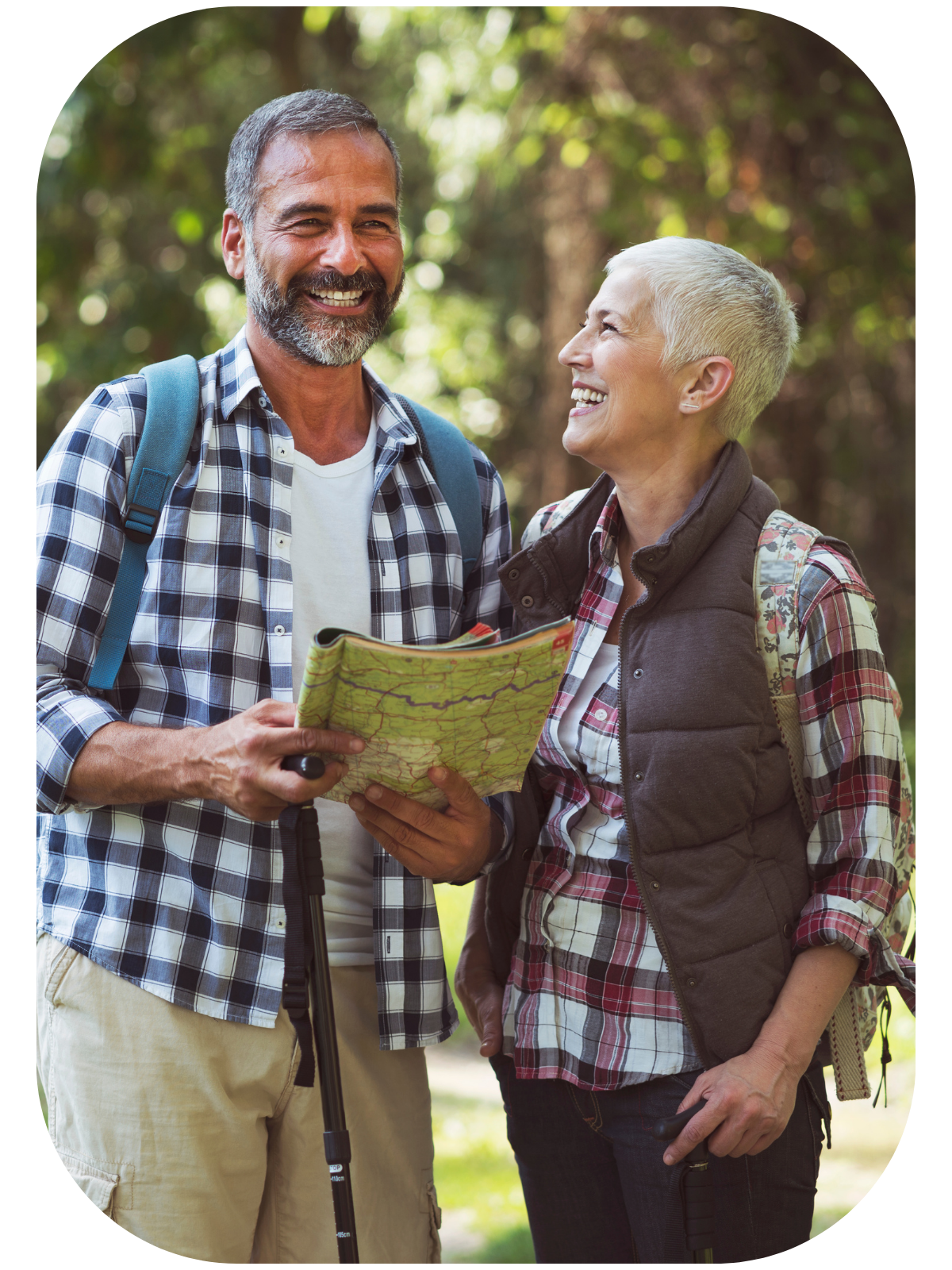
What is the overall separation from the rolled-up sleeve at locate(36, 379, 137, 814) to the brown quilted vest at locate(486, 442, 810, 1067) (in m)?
0.94

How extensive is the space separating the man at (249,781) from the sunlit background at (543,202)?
2.56m

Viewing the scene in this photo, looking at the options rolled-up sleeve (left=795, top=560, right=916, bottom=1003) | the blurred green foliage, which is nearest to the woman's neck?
rolled-up sleeve (left=795, top=560, right=916, bottom=1003)

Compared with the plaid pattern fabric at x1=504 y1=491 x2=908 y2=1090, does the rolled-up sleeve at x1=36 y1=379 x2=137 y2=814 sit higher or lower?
higher

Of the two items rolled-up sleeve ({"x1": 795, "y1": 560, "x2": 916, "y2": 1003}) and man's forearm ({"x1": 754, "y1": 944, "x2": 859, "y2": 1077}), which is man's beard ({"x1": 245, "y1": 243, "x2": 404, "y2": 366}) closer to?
rolled-up sleeve ({"x1": 795, "y1": 560, "x2": 916, "y2": 1003})

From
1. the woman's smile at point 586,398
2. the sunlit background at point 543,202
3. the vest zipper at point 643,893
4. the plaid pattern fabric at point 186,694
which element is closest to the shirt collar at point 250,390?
the plaid pattern fabric at point 186,694

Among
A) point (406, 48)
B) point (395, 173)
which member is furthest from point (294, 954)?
point (406, 48)

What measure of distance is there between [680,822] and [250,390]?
116cm

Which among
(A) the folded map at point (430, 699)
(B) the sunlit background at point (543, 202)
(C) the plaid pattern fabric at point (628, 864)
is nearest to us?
(A) the folded map at point (430, 699)

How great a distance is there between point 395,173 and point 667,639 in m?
1.14

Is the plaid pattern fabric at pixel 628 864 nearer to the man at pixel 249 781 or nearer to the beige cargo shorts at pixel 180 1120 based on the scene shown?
the man at pixel 249 781

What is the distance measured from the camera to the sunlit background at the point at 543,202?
276 inches

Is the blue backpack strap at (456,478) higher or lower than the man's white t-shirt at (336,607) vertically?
higher

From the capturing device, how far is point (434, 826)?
6.77 feet

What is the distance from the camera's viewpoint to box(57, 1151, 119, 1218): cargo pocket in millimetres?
2072
